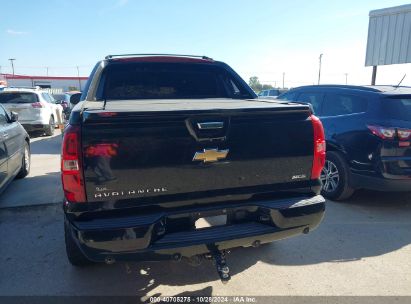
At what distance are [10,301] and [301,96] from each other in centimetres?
540

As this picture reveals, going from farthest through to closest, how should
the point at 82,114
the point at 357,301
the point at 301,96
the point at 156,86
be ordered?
1. the point at 301,96
2. the point at 156,86
3. the point at 357,301
4. the point at 82,114

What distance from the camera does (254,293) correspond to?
9.10 ft

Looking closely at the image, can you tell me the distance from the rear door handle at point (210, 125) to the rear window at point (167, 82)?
1.77 metres

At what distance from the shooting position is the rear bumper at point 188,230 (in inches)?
83.7

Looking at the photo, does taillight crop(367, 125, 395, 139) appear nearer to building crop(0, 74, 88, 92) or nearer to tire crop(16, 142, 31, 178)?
tire crop(16, 142, 31, 178)

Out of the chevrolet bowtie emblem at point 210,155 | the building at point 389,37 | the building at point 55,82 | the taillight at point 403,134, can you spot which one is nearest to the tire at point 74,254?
the chevrolet bowtie emblem at point 210,155

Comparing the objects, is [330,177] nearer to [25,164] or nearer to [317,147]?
[317,147]

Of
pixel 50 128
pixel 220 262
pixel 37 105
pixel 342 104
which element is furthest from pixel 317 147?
pixel 50 128

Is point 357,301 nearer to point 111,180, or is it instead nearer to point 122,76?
point 111,180

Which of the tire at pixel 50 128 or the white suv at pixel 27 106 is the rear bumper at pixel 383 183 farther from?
the tire at pixel 50 128

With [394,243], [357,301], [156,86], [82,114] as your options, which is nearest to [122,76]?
[156,86]

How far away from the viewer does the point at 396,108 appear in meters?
4.39

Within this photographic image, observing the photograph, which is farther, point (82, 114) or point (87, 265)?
point (87, 265)

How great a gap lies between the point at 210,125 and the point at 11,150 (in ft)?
13.2
